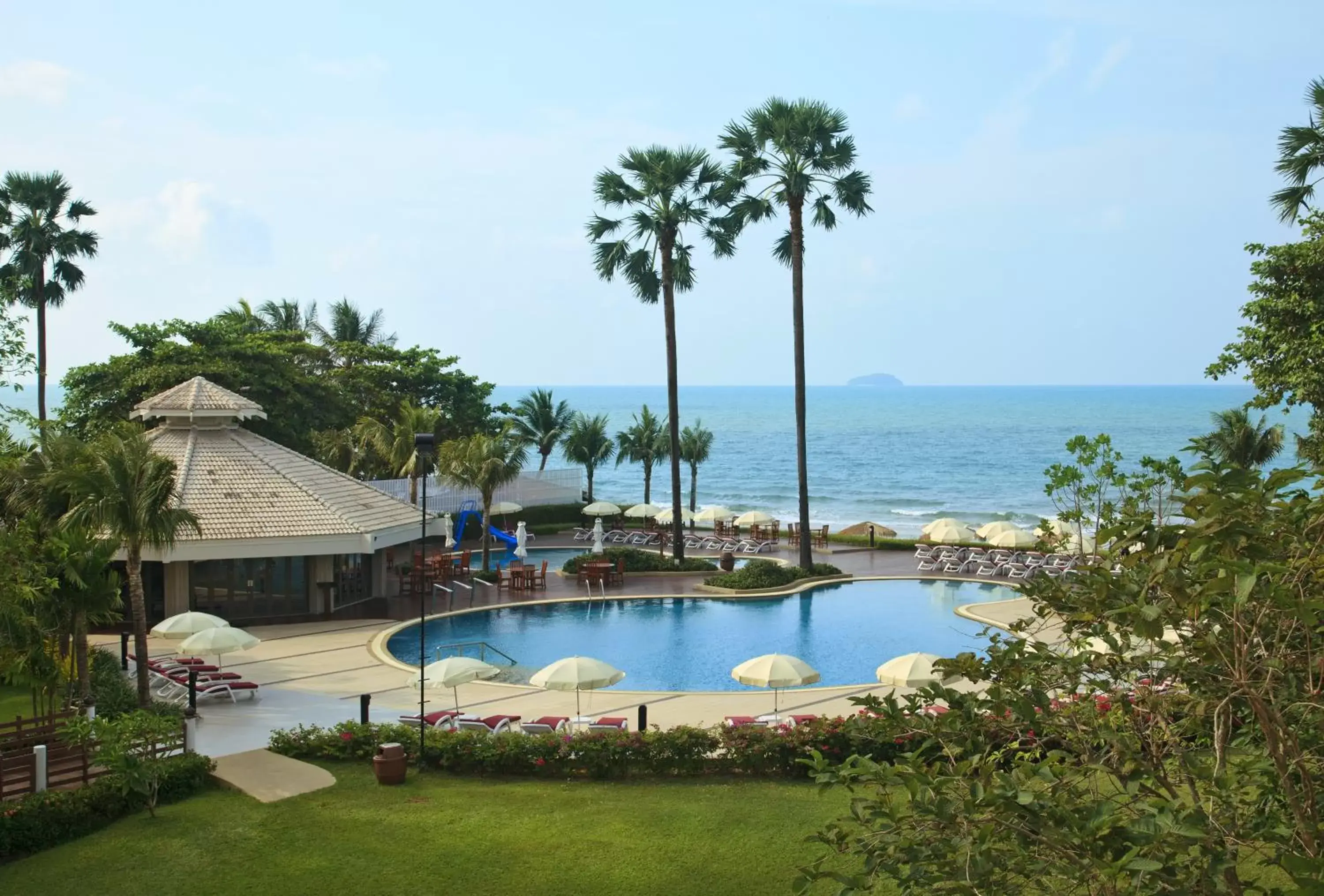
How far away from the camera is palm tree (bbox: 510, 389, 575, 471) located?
166 feet

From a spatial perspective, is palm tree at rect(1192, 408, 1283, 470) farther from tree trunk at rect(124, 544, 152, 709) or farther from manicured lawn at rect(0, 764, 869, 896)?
tree trunk at rect(124, 544, 152, 709)

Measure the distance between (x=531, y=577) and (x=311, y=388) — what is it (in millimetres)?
16844

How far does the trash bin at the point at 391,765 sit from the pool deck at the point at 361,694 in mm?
3356

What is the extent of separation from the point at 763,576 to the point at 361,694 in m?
15.4

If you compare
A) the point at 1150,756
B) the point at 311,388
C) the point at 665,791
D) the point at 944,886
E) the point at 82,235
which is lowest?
the point at 665,791

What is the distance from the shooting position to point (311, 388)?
4575 cm

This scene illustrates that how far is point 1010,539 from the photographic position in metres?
34.7

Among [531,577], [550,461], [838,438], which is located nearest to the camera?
[531,577]

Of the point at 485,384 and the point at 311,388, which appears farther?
the point at 485,384

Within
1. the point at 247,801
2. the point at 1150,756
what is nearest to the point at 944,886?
the point at 1150,756

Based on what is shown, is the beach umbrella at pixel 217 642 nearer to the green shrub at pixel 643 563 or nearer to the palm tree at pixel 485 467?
the palm tree at pixel 485 467

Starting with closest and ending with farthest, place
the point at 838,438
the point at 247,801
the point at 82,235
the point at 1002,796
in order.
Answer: the point at 1002,796 < the point at 247,801 < the point at 82,235 < the point at 838,438

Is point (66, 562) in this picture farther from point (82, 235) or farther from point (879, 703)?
point (82, 235)

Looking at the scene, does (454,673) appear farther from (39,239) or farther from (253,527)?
(39,239)
